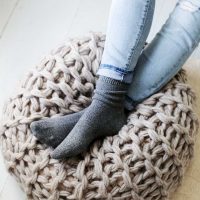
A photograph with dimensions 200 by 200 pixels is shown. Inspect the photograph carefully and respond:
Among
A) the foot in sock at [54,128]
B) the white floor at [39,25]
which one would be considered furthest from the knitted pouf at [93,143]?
the white floor at [39,25]

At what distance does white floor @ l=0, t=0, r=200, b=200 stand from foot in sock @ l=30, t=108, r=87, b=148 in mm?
271

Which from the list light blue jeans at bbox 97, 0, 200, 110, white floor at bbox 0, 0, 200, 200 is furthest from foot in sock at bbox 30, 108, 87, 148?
white floor at bbox 0, 0, 200, 200

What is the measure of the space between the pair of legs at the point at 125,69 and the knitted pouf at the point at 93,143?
3 cm

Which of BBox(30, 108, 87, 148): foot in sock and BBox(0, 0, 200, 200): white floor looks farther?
BBox(0, 0, 200, 200): white floor

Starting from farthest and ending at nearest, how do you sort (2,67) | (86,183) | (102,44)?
(2,67), (102,44), (86,183)

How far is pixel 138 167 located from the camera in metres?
0.84

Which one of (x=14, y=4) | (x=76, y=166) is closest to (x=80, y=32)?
(x=14, y=4)

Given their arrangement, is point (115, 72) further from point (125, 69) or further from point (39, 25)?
point (39, 25)

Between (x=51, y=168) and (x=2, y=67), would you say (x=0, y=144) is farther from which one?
(x=2, y=67)

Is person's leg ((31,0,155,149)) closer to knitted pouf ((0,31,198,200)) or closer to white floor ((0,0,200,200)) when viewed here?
knitted pouf ((0,31,198,200))

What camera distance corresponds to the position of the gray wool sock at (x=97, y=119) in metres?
0.85

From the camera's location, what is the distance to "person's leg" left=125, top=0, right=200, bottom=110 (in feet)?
2.94

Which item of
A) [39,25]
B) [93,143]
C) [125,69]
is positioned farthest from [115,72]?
[39,25]

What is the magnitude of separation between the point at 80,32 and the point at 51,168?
1.42 feet
